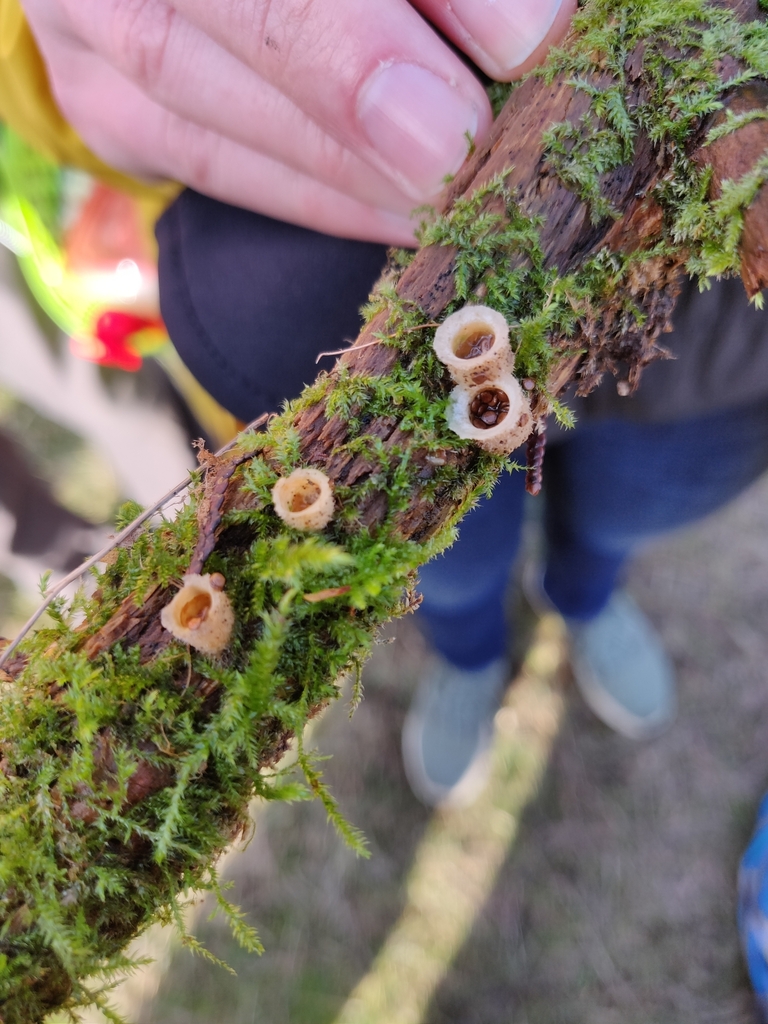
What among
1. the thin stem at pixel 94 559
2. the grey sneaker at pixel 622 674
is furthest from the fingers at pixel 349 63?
the grey sneaker at pixel 622 674

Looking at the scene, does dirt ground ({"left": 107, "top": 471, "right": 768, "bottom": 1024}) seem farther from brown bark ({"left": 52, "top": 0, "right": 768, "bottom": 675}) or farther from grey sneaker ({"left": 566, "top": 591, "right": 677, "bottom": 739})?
brown bark ({"left": 52, "top": 0, "right": 768, "bottom": 675})

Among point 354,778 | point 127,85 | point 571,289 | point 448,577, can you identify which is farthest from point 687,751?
point 127,85

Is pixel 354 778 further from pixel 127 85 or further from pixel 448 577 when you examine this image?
pixel 127 85

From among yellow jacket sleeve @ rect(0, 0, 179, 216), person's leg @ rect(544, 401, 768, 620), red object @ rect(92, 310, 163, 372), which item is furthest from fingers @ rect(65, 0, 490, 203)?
person's leg @ rect(544, 401, 768, 620)

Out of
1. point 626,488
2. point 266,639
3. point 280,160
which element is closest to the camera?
point 266,639

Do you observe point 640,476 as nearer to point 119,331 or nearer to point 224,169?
point 224,169

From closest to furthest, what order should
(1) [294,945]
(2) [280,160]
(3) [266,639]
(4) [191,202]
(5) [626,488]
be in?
(3) [266,639]
(2) [280,160]
(4) [191,202]
(5) [626,488]
(1) [294,945]
